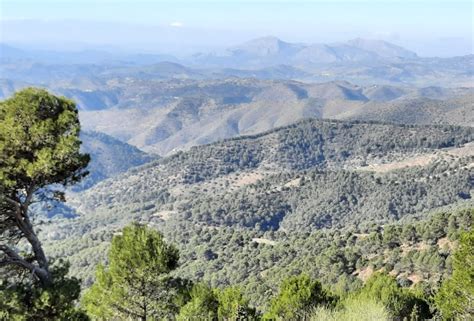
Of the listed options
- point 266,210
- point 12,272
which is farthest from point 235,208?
point 12,272

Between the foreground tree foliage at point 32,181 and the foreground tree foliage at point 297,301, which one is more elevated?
the foreground tree foliage at point 32,181

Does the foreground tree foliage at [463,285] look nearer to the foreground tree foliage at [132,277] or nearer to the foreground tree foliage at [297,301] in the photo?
the foreground tree foliage at [297,301]

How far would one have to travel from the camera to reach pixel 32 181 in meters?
14.5

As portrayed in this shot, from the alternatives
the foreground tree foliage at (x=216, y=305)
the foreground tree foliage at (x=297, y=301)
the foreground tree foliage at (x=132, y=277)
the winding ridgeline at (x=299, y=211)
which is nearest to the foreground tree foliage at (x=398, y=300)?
the foreground tree foliage at (x=297, y=301)

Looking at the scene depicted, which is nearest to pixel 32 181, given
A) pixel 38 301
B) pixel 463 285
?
pixel 38 301

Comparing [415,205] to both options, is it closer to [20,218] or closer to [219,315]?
[219,315]

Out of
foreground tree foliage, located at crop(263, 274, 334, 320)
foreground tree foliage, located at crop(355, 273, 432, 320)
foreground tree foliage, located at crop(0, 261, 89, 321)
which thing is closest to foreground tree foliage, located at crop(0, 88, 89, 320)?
foreground tree foliage, located at crop(0, 261, 89, 321)

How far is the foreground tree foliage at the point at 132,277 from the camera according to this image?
16500mm

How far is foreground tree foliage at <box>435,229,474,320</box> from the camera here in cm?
2127

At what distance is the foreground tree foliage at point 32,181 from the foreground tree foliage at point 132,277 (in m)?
1.75

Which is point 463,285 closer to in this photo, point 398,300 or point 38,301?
point 398,300

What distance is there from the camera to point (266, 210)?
136 m

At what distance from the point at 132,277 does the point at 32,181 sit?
4633mm

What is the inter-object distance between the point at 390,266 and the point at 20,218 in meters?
48.4
